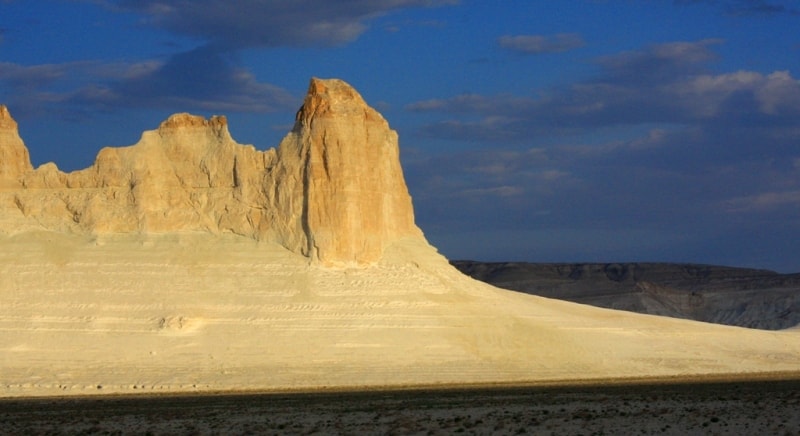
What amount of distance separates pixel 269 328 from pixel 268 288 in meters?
2.32

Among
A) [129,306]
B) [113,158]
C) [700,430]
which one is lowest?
[700,430]

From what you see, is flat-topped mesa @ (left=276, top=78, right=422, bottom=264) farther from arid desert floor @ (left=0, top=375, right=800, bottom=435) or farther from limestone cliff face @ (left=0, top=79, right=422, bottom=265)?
arid desert floor @ (left=0, top=375, right=800, bottom=435)

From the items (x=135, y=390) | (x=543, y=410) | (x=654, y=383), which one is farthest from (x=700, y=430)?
(x=135, y=390)

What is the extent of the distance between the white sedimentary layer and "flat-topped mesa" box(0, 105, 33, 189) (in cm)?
11

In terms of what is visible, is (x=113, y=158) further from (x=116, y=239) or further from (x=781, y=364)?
(x=781, y=364)

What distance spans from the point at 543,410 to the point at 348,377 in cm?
1281

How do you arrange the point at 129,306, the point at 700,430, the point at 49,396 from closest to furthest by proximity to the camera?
the point at 700,430
the point at 49,396
the point at 129,306

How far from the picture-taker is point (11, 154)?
160ft

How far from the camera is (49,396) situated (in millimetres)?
37656

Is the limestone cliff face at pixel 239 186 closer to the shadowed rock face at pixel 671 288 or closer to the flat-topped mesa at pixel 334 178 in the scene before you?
the flat-topped mesa at pixel 334 178

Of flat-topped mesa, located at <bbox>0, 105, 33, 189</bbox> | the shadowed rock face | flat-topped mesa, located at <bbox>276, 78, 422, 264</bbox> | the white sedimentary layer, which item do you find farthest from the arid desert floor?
the shadowed rock face

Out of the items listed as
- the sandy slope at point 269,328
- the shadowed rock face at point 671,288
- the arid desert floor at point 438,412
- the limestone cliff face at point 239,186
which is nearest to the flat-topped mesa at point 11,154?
the limestone cliff face at point 239,186

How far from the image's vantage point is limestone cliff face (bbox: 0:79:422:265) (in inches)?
1820

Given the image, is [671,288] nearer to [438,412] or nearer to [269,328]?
[269,328]
